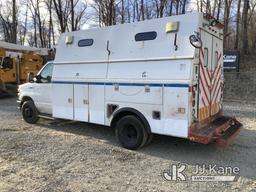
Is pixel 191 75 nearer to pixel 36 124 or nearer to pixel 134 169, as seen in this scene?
pixel 134 169

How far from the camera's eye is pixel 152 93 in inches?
254

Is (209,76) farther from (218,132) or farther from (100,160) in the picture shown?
(100,160)

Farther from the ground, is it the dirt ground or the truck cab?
the truck cab

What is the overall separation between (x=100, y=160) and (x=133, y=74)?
1.99 metres

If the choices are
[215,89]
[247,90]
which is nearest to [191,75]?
[215,89]

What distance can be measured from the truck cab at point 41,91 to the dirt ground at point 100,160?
2.24 ft

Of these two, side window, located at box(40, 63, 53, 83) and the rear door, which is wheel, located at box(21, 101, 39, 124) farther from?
the rear door

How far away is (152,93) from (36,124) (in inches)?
189

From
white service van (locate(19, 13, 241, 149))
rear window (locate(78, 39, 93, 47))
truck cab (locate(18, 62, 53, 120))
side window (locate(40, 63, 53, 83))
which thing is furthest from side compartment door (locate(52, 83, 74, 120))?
rear window (locate(78, 39, 93, 47))

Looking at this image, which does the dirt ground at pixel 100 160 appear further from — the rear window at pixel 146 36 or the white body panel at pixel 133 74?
the rear window at pixel 146 36

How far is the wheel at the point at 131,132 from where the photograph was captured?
669 cm

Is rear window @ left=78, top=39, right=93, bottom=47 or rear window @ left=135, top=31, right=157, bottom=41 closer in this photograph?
rear window @ left=135, top=31, right=157, bottom=41

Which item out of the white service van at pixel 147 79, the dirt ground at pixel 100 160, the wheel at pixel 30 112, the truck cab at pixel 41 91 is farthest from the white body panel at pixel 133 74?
the wheel at pixel 30 112

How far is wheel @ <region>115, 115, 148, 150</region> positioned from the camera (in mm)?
6691
